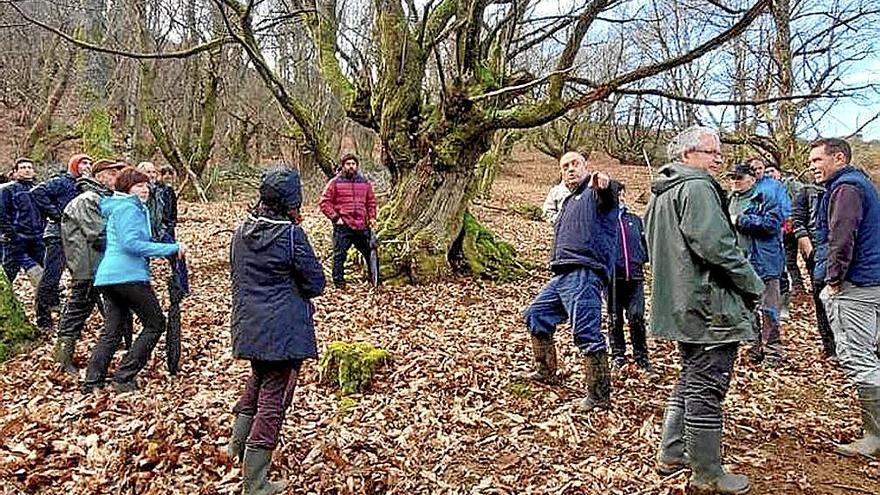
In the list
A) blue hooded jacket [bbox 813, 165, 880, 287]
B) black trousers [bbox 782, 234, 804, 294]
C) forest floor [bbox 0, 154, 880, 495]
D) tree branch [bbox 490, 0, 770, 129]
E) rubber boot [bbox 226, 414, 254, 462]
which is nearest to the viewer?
rubber boot [bbox 226, 414, 254, 462]

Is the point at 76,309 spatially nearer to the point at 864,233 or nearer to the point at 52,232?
the point at 52,232

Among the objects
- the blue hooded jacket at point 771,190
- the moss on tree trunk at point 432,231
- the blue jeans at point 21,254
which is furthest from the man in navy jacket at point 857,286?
the blue jeans at point 21,254

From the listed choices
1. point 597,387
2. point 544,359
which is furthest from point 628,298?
point 597,387

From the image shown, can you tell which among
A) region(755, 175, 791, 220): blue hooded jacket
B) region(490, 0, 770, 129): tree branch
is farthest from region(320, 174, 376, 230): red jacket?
region(755, 175, 791, 220): blue hooded jacket

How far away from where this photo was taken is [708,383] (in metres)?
4.35

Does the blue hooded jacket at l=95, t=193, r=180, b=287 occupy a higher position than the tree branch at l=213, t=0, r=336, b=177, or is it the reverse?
the tree branch at l=213, t=0, r=336, b=177

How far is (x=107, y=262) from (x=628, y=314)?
4.63 m

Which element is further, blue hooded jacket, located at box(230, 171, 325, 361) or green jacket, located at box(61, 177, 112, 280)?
green jacket, located at box(61, 177, 112, 280)

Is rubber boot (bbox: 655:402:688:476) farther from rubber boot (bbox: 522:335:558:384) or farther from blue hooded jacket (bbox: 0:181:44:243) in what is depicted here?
blue hooded jacket (bbox: 0:181:44:243)

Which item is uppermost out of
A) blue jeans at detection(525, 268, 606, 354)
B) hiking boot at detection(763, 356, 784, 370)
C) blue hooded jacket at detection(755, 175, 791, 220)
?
blue hooded jacket at detection(755, 175, 791, 220)

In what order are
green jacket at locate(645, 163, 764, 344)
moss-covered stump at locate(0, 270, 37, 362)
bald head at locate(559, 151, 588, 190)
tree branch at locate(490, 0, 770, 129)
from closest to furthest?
green jacket at locate(645, 163, 764, 344)
bald head at locate(559, 151, 588, 190)
moss-covered stump at locate(0, 270, 37, 362)
tree branch at locate(490, 0, 770, 129)

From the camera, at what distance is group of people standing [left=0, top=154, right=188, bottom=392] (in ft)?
19.9

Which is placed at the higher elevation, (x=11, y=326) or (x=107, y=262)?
(x=107, y=262)

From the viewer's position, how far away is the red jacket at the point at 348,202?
34.4 ft
